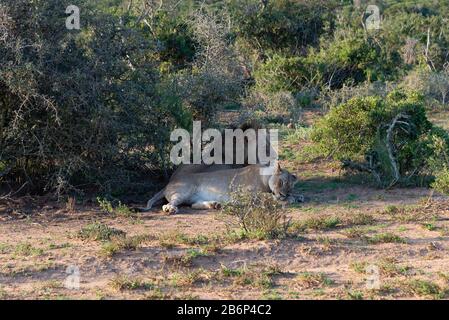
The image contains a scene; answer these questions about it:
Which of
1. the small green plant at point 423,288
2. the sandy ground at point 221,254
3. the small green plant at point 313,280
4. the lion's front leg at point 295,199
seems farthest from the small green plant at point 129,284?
the lion's front leg at point 295,199

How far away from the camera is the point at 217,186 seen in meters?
9.27

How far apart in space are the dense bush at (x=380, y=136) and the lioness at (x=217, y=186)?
121 cm

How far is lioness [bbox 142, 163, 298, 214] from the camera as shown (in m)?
9.09

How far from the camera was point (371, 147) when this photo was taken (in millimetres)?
9914

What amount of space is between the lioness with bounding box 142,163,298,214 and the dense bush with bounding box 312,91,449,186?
1215 mm

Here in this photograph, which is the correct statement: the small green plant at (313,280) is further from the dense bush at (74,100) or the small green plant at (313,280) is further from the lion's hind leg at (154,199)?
the dense bush at (74,100)

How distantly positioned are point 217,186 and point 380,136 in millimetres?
2412

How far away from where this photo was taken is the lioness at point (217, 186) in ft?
29.8

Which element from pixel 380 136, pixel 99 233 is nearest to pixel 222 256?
pixel 99 233

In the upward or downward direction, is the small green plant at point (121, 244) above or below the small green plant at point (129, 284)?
above

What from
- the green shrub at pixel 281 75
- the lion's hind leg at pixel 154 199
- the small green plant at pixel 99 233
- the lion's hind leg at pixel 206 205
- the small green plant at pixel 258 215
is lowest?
the lion's hind leg at pixel 206 205

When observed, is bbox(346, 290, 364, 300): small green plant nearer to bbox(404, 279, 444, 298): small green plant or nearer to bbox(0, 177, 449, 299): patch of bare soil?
bbox(0, 177, 449, 299): patch of bare soil

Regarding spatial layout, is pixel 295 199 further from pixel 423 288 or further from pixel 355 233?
pixel 423 288

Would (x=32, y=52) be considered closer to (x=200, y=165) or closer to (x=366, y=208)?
(x=200, y=165)
